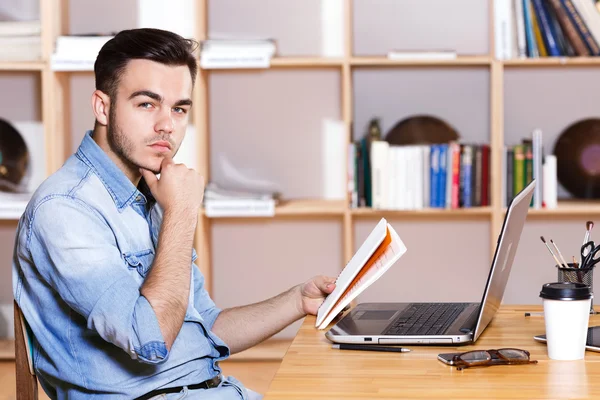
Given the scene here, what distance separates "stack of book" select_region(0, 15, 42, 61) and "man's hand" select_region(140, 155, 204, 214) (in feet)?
6.55

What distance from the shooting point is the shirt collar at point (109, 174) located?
161 centimetres

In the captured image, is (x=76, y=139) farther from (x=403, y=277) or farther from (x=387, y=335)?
(x=387, y=335)

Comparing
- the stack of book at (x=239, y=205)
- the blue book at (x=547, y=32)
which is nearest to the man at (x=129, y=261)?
the stack of book at (x=239, y=205)

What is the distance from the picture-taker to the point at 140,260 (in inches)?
63.2

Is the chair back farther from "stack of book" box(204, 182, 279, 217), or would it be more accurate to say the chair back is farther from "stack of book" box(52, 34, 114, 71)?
"stack of book" box(52, 34, 114, 71)

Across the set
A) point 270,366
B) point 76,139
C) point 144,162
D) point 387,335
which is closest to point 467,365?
point 387,335

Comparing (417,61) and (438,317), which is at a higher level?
(417,61)

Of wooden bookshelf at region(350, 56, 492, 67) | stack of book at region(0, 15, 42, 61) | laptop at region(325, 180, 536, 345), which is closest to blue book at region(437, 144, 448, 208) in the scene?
wooden bookshelf at region(350, 56, 492, 67)

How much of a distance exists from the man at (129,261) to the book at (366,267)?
0.11 m

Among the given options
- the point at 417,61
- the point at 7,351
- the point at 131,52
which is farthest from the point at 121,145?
the point at 7,351

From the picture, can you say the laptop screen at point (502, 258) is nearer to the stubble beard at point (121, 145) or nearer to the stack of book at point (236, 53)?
the stubble beard at point (121, 145)

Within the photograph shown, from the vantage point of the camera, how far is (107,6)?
12.0 ft

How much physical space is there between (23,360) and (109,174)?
383mm

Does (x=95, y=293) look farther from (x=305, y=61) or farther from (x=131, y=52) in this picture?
(x=305, y=61)
